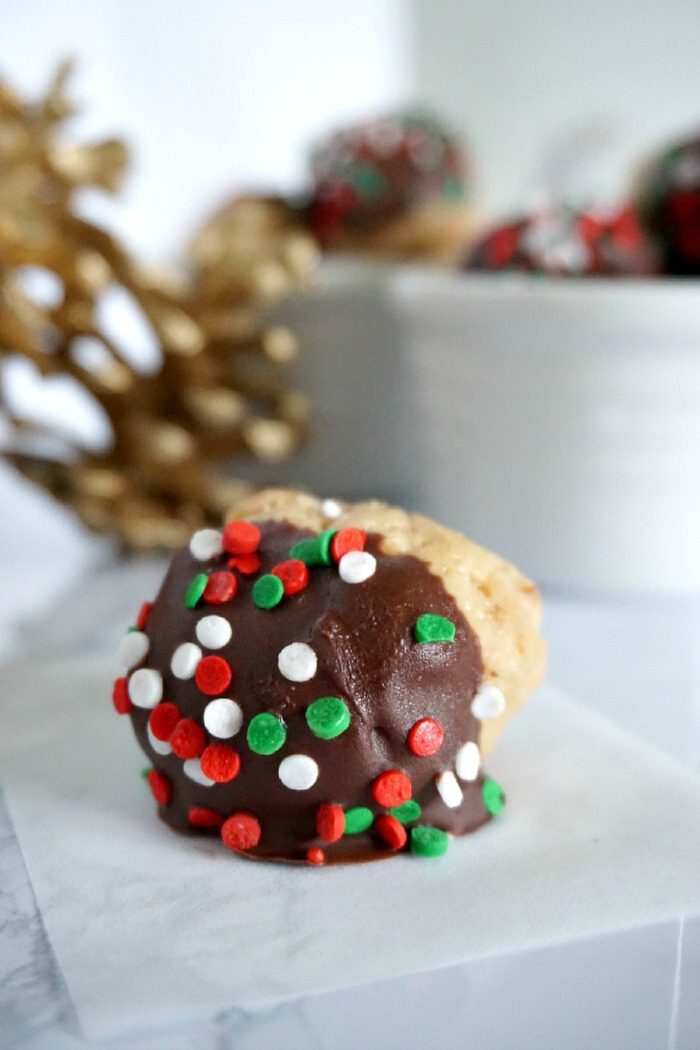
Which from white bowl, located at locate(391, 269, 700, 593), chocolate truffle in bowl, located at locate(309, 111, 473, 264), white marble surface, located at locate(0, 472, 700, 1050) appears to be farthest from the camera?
chocolate truffle in bowl, located at locate(309, 111, 473, 264)

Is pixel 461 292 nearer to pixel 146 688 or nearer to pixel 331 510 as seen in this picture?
pixel 331 510

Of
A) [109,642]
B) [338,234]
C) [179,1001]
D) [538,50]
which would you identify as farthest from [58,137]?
[538,50]

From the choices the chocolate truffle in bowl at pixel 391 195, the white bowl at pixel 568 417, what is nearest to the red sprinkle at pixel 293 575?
the white bowl at pixel 568 417

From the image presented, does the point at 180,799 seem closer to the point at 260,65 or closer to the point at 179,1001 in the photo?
the point at 179,1001

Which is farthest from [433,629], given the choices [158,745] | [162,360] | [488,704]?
[162,360]

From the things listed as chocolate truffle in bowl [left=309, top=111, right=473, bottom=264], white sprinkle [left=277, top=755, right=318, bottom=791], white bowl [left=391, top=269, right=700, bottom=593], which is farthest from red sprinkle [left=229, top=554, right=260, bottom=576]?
chocolate truffle in bowl [left=309, top=111, right=473, bottom=264]

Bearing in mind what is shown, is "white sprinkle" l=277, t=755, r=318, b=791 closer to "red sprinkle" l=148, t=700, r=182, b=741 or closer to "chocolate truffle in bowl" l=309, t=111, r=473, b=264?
"red sprinkle" l=148, t=700, r=182, b=741
